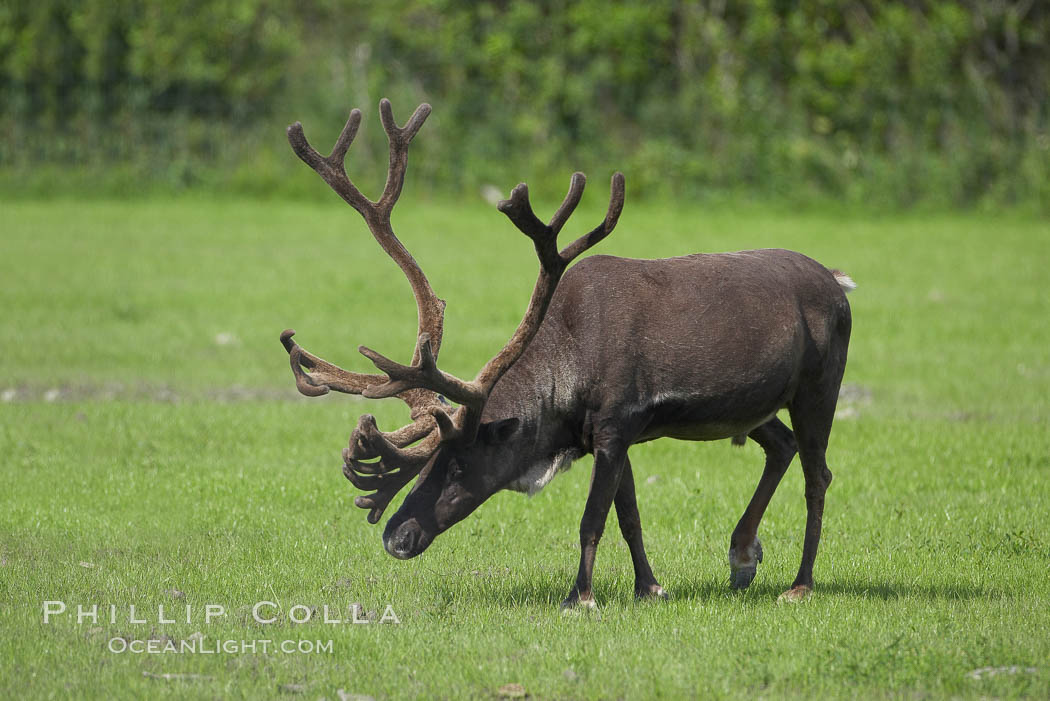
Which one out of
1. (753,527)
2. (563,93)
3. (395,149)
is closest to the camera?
(395,149)

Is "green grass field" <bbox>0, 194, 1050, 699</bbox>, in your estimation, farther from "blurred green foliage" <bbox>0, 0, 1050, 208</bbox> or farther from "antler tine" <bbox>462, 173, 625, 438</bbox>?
"blurred green foliage" <bbox>0, 0, 1050, 208</bbox>

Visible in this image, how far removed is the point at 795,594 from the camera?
25.6 feet

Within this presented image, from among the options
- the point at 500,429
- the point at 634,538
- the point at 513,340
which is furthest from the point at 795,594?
the point at 513,340

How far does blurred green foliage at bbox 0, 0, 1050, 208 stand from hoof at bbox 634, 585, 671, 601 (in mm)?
20359

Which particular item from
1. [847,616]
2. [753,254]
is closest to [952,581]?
[847,616]

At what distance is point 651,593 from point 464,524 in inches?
80.6

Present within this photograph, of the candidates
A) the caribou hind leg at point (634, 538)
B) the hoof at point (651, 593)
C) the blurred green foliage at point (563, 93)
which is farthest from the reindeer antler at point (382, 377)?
the blurred green foliage at point (563, 93)

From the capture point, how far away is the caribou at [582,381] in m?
7.30

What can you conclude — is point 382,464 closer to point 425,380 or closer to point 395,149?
point 425,380

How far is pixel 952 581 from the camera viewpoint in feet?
26.6

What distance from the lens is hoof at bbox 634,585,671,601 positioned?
777 centimetres

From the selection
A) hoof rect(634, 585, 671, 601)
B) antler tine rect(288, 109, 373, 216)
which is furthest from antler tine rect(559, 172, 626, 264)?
hoof rect(634, 585, 671, 601)

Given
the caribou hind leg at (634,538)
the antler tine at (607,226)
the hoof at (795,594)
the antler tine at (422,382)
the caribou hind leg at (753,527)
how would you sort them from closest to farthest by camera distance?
the antler tine at (422,382) < the antler tine at (607,226) < the hoof at (795,594) < the caribou hind leg at (634,538) < the caribou hind leg at (753,527)

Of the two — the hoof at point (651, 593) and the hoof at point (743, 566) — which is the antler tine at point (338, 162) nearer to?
the hoof at point (651, 593)
